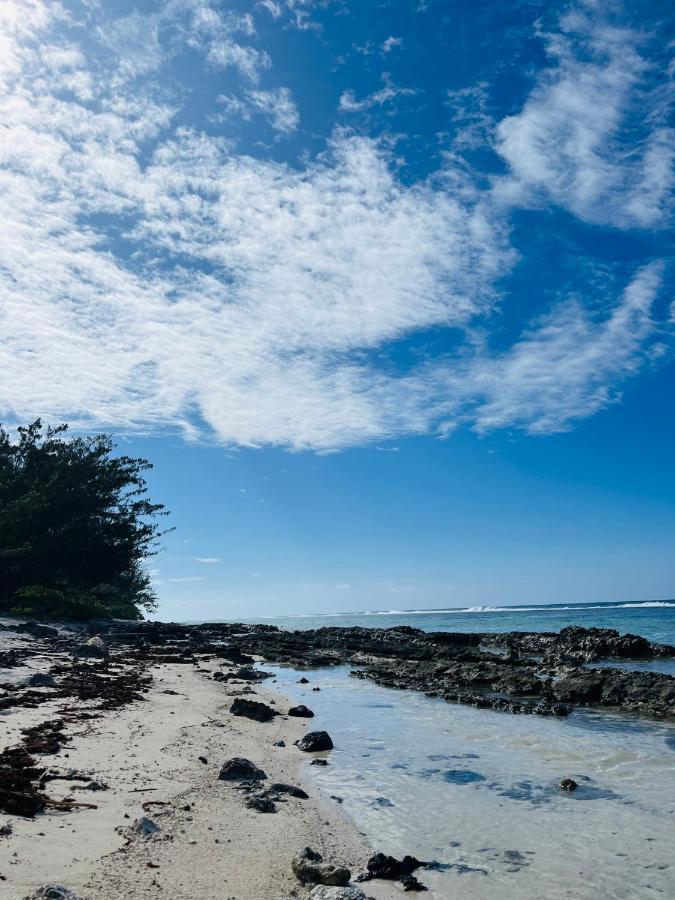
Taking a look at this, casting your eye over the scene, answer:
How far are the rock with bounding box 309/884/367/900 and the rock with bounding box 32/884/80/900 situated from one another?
2047 millimetres

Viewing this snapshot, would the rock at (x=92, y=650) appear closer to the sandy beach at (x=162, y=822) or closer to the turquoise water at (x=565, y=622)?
the sandy beach at (x=162, y=822)

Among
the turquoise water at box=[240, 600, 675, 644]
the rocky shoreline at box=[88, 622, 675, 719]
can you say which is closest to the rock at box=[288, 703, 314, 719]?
the rocky shoreline at box=[88, 622, 675, 719]

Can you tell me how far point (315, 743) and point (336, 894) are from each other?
733 centimetres

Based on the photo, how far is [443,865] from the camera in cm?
641

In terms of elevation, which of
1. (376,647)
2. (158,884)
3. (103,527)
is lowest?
(376,647)

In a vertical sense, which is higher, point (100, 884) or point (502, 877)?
point (100, 884)

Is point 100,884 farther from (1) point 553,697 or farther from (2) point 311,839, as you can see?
(1) point 553,697

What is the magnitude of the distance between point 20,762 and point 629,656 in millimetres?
34537

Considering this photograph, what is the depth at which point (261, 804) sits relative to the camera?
7.61 metres

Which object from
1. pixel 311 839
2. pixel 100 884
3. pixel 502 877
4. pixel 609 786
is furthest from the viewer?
pixel 609 786

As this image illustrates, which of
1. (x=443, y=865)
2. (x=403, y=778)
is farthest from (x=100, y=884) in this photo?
(x=403, y=778)

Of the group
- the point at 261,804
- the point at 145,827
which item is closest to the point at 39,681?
the point at 261,804

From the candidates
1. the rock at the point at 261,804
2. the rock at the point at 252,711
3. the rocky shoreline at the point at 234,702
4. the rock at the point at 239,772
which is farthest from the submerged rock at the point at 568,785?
the rock at the point at 252,711

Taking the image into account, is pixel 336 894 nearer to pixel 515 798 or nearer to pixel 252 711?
pixel 515 798
